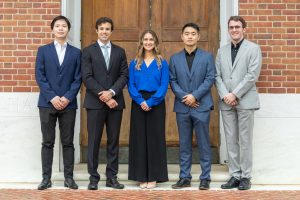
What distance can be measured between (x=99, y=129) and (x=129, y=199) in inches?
41.2

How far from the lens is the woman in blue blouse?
267 inches

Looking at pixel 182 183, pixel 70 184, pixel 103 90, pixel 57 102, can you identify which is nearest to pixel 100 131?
pixel 103 90

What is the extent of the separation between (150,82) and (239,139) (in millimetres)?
1401

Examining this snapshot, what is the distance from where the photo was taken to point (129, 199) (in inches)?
247

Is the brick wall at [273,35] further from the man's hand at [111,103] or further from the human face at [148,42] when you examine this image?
the man's hand at [111,103]

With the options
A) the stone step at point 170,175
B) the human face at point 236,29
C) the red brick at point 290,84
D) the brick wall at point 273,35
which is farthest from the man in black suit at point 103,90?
the red brick at point 290,84

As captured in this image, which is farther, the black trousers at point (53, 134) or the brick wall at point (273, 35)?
the brick wall at point (273, 35)

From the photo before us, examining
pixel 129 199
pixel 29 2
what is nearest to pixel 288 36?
pixel 129 199

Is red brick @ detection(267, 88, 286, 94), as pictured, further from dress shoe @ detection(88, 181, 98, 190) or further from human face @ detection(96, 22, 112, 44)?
dress shoe @ detection(88, 181, 98, 190)

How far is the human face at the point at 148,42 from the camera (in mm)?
6770

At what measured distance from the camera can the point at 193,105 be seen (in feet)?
22.3

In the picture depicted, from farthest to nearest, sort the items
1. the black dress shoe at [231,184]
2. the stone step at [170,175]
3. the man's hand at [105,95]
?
the stone step at [170,175], the black dress shoe at [231,184], the man's hand at [105,95]

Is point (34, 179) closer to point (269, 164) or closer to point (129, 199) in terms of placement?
point (129, 199)

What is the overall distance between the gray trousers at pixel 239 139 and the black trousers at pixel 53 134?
6.72ft
